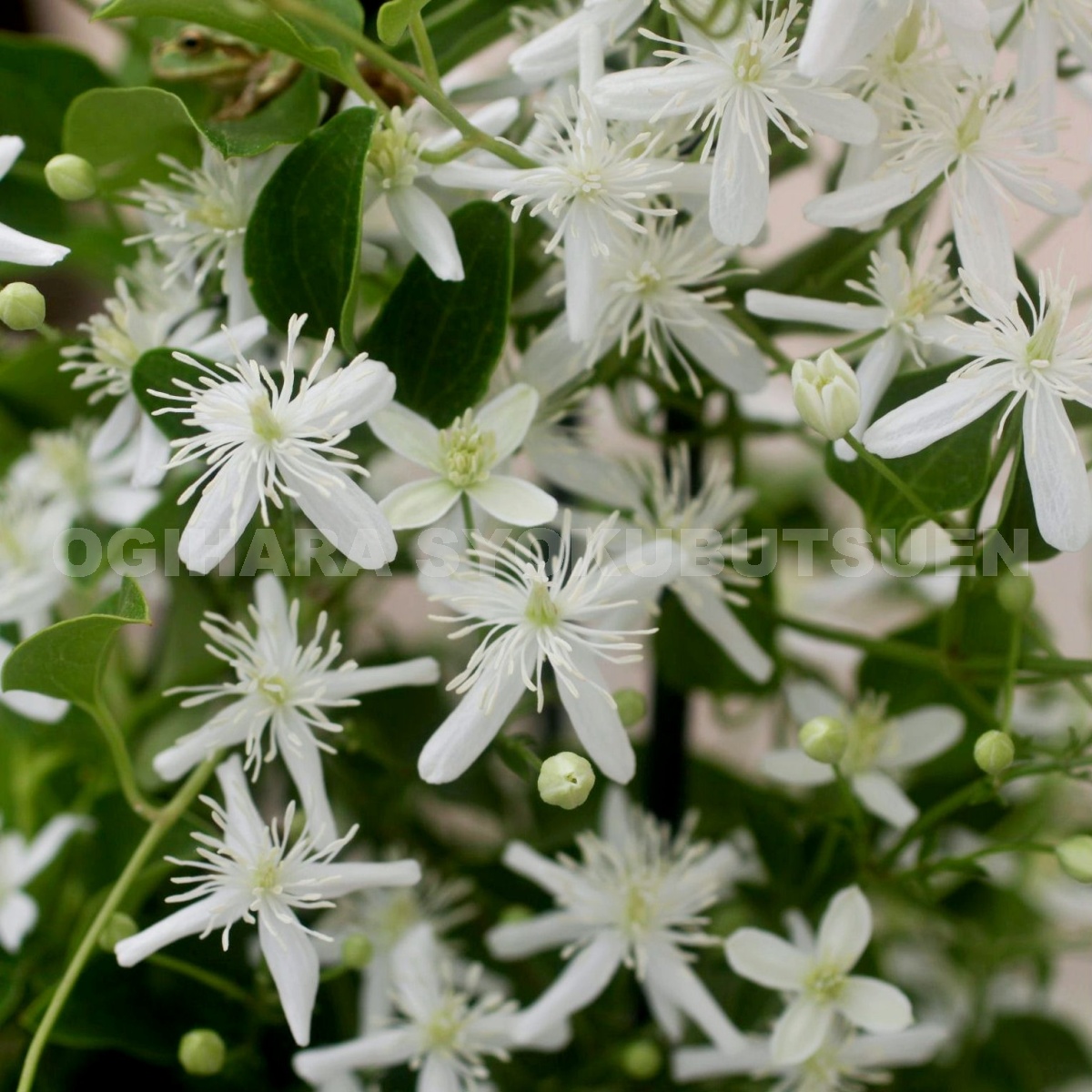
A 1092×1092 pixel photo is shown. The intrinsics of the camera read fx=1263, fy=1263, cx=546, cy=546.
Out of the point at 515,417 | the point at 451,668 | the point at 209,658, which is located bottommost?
the point at 451,668

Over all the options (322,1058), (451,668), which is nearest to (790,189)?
(451,668)

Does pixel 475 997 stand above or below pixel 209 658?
below

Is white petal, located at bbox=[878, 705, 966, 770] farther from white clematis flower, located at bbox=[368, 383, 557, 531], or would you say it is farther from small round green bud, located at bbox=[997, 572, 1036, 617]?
white clematis flower, located at bbox=[368, 383, 557, 531]

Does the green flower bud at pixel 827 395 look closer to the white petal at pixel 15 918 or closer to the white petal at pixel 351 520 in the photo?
the white petal at pixel 351 520

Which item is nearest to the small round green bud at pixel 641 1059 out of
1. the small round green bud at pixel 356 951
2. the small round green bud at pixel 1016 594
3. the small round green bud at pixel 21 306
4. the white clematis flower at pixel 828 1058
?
the white clematis flower at pixel 828 1058

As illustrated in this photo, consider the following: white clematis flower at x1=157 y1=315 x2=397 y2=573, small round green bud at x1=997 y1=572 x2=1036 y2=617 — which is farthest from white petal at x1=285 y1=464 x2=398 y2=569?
small round green bud at x1=997 y1=572 x2=1036 y2=617

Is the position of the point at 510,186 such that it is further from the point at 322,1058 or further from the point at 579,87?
the point at 322,1058
